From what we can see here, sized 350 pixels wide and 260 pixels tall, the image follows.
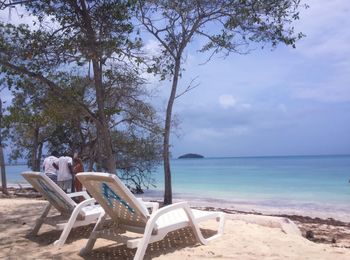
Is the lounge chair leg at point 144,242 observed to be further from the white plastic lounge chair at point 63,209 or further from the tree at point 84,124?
the tree at point 84,124

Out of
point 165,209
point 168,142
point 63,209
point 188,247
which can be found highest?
point 168,142

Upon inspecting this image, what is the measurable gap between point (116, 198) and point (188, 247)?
1.12 m

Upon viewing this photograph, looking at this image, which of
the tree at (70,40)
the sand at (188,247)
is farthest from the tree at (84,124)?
the sand at (188,247)

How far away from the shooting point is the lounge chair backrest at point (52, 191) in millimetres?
5594

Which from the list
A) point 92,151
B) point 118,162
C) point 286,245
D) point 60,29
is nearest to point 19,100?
point 92,151

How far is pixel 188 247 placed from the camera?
5129 millimetres

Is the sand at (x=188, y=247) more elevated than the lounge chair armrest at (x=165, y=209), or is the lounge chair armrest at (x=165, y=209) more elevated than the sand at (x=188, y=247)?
the lounge chair armrest at (x=165, y=209)

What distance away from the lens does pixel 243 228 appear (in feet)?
20.7

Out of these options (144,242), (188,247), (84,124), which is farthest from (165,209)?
(84,124)

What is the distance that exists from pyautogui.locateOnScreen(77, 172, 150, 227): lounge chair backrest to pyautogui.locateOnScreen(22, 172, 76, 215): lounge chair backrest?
972mm

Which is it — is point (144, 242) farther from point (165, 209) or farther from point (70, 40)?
point (70, 40)

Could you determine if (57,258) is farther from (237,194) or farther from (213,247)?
(237,194)

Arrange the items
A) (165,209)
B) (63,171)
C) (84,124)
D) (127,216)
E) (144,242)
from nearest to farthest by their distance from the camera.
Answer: (144,242), (165,209), (127,216), (63,171), (84,124)

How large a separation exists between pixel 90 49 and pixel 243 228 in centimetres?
447
